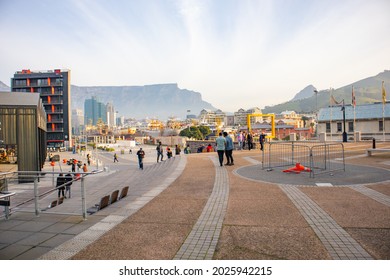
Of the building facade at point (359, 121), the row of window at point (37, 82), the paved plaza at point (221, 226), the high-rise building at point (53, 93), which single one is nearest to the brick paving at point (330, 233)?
the paved plaza at point (221, 226)

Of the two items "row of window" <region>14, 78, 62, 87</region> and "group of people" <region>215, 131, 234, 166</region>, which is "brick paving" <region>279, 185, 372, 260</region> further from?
"row of window" <region>14, 78, 62, 87</region>

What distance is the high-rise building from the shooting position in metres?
77.4

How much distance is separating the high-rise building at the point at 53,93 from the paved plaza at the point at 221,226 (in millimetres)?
81811

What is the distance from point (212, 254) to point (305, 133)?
117566mm

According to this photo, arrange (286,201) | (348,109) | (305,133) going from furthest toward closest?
(305,133) → (348,109) → (286,201)

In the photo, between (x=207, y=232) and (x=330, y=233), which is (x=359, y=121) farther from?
(x=207, y=232)

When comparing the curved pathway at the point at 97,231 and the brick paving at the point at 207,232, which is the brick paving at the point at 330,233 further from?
the curved pathway at the point at 97,231

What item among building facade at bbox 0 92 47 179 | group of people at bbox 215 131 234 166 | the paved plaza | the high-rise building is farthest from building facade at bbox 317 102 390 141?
the high-rise building

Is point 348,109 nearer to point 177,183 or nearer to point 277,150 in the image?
point 277,150

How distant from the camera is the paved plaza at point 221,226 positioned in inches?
178

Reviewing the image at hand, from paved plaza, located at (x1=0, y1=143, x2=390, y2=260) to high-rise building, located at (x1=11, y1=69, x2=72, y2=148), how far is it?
81811 millimetres
